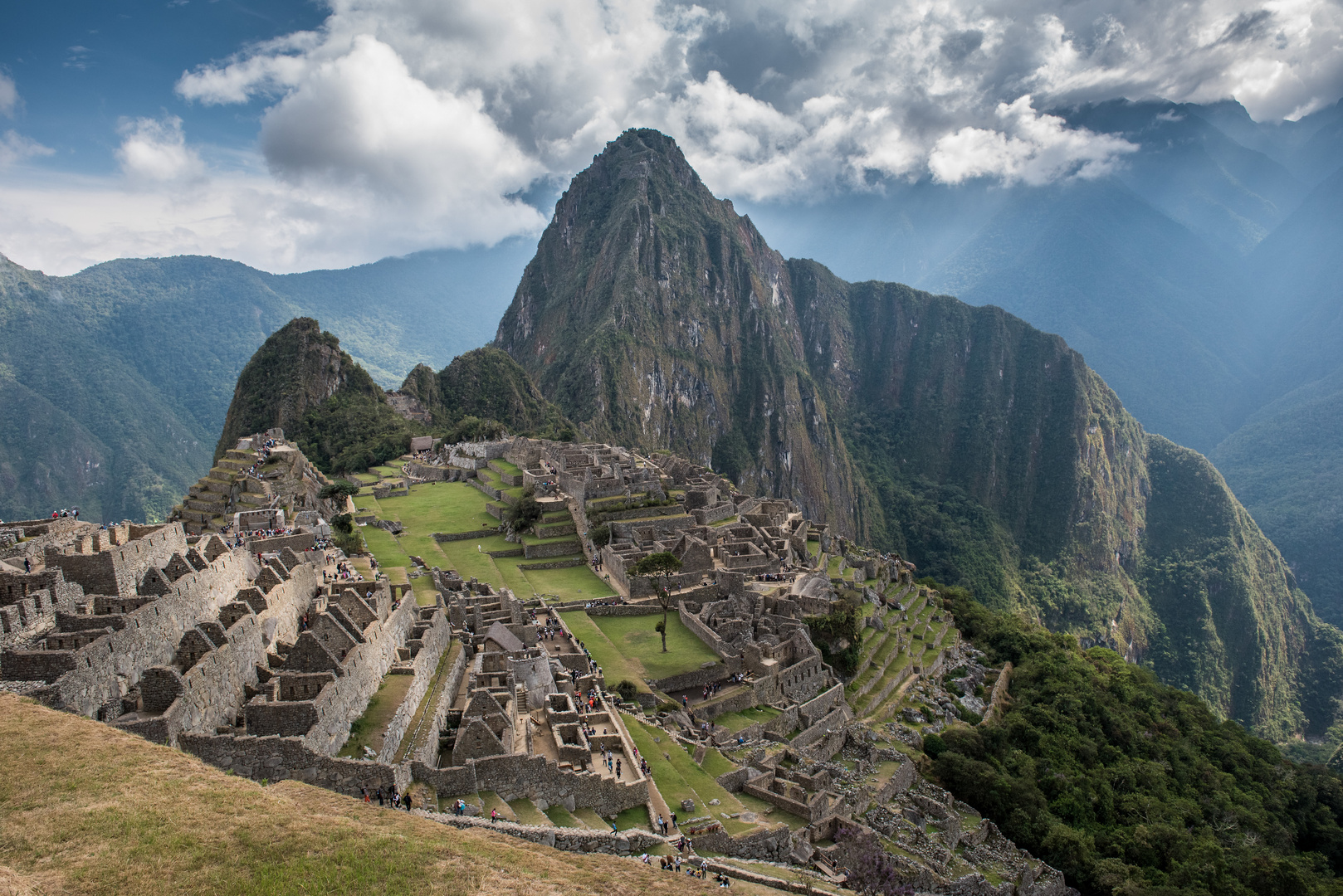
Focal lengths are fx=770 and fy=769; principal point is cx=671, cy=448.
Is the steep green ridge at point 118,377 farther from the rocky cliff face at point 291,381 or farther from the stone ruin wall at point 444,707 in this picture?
the stone ruin wall at point 444,707

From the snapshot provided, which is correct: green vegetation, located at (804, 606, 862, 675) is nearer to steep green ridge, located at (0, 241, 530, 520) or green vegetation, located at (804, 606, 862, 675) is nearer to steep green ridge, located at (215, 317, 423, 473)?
steep green ridge, located at (215, 317, 423, 473)

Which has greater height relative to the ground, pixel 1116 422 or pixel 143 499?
pixel 1116 422

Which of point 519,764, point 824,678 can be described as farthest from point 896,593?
point 519,764

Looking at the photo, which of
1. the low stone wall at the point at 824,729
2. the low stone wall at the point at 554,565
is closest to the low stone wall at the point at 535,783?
the low stone wall at the point at 824,729

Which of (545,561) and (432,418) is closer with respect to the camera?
(545,561)

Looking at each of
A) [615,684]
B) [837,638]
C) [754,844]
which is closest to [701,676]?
[615,684]

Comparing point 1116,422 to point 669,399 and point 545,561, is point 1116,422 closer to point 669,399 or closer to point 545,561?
point 669,399

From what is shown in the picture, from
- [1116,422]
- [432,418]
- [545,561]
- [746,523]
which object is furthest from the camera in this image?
[1116,422]
